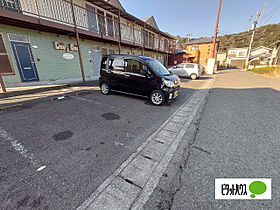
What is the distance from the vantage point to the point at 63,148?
2.24 meters

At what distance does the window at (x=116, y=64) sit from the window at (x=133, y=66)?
8.7 inches

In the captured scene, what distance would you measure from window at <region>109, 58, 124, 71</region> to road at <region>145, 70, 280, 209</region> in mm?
3612

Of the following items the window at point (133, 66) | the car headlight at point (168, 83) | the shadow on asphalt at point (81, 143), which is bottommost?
the shadow on asphalt at point (81, 143)

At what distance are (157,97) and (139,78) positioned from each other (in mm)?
1054

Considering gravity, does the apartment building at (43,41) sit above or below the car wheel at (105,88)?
above

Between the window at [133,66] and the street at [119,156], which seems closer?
the street at [119,156]

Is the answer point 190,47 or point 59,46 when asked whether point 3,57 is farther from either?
point 190,47

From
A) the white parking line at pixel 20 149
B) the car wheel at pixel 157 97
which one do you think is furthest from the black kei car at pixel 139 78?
the white parking line at pixel 20 149

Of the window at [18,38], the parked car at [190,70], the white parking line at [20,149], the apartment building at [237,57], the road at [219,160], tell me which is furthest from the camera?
the apartment building at [237,57]

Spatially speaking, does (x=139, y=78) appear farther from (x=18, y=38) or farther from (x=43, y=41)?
(x=18, y=38)

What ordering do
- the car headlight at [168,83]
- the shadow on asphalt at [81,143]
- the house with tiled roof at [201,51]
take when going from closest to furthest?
1. the shadow on asphalt at [81,143]
2. the car headlight at [168,83]
3. the house with tiled roof at [201,51]

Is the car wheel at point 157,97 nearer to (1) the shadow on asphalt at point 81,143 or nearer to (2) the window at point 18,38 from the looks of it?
(1) the shadow on asphalt at point 81,143

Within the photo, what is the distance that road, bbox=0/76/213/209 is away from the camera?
144 cm

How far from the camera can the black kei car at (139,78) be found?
14.9 ft
